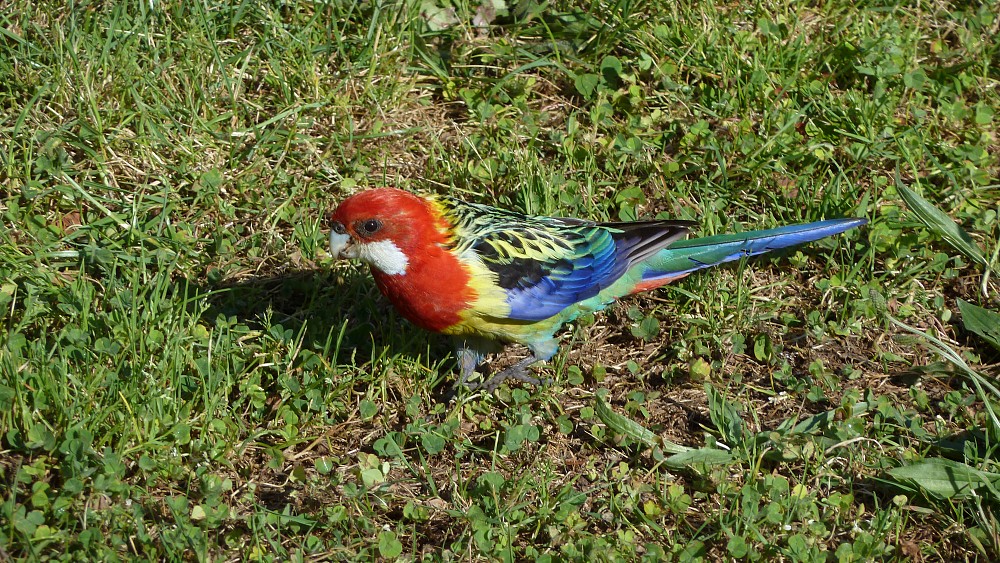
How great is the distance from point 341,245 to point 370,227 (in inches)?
6.4

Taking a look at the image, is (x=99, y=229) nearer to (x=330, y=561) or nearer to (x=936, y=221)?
(x=330, y=561)

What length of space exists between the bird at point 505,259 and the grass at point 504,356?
17 cm

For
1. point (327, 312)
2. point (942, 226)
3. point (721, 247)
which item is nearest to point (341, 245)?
point (327, 312)

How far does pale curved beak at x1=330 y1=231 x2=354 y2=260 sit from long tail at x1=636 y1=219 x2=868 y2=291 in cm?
140

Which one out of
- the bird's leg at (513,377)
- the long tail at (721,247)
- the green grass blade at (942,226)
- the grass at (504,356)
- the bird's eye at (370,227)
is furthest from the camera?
the green grass blade at (942,226)

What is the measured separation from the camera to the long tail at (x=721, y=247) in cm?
435

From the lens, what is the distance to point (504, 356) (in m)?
4.50

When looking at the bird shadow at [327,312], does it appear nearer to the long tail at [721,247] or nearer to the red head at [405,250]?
the red head at [405,250]

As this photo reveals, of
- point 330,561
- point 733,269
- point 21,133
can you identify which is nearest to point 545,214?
point 733,269

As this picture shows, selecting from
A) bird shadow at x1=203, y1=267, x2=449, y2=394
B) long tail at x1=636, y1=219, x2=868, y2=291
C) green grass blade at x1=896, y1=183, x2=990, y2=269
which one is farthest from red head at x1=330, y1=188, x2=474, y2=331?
green grass blade at x1=896, y1=183, x2=990, y2=269

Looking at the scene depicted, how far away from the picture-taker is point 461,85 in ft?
17.5

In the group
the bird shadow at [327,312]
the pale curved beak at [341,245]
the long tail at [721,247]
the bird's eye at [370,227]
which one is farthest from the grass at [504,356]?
the bird's eye at [370,227]

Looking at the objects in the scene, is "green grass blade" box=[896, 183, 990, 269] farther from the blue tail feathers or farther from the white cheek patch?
the white cheek patch

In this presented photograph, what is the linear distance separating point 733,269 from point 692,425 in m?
0.87
